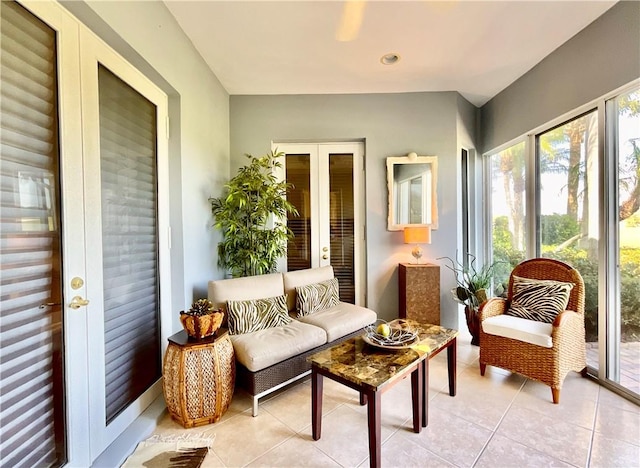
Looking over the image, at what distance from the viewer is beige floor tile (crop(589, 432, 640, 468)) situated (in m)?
1.49

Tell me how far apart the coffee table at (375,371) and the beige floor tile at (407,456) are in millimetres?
Result: 130

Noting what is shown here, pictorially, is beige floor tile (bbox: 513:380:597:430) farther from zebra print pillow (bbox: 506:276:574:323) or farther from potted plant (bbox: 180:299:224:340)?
potted plant (bbox: 180:299:224:340)

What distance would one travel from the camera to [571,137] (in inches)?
101

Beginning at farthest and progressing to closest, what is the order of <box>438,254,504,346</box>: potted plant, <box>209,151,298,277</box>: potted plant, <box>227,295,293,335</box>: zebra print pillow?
<box>438,254,504,346</box>: potted plant, <box>209,151,298,277</box>: potted plant, <box>227,295,293,335</box>: zebra print pillow

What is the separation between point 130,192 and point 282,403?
1810mm

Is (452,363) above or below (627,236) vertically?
below

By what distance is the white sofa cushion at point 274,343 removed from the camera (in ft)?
6.23

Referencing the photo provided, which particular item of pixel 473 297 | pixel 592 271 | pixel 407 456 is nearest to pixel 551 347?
pixel 592 271

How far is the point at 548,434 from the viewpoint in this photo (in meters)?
1.70

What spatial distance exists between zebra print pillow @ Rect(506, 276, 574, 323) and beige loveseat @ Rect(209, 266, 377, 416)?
128 cm

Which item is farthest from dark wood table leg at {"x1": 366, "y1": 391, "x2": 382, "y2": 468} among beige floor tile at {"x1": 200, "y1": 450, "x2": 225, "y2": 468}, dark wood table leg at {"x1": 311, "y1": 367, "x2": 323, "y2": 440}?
beige floor tile at {"x1": 200, "y1": 450, "x2": 225, "y2": 468}

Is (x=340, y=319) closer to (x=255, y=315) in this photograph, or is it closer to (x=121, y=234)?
(x=255, y=315)

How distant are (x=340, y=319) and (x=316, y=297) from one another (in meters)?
0.36

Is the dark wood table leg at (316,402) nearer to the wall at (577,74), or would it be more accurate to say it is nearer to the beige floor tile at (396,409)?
the beige floor tile at (396,409)
